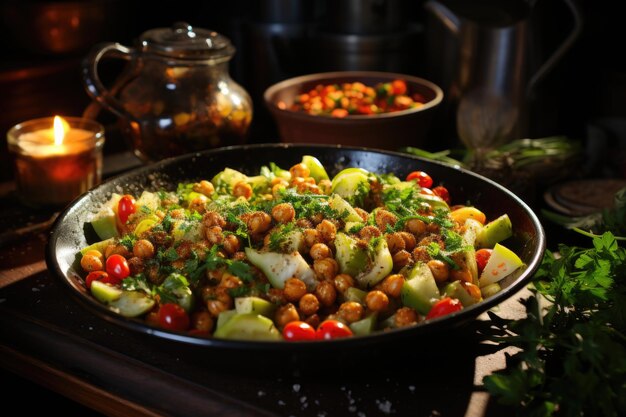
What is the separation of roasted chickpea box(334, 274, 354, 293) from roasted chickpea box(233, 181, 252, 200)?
0.46m

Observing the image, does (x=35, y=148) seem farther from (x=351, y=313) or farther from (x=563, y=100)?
(x=563, y=100)

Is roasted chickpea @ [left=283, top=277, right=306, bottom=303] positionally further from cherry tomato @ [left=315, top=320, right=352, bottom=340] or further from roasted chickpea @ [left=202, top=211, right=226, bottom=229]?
roasted chickpea @ [left=202, top=211, right=226, bottom=229]

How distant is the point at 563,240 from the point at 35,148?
1.42 metres

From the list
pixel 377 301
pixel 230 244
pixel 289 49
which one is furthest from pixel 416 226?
pixel 289 49

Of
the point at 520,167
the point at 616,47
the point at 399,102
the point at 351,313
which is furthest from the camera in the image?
the point at 616,47

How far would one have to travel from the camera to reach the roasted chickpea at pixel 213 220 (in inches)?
55.8

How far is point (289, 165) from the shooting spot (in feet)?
6.27

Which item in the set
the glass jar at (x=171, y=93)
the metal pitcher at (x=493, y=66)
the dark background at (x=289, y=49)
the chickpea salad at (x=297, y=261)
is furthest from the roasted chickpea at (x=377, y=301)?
the dark background at (x=289, y=49)

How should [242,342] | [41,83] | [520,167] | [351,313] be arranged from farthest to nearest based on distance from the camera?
[41,83] → [520,167] → [351,313] → [242,342]

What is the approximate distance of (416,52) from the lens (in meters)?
3.15

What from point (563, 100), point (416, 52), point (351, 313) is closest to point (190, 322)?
point (351, 313)

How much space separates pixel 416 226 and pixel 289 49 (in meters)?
1.79

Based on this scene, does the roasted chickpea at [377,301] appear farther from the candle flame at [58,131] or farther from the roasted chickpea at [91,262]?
the candle flame at [58,131]

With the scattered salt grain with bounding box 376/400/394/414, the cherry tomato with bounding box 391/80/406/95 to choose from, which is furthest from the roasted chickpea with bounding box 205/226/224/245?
the cherry tomato with bounding box 391/80/406/95
